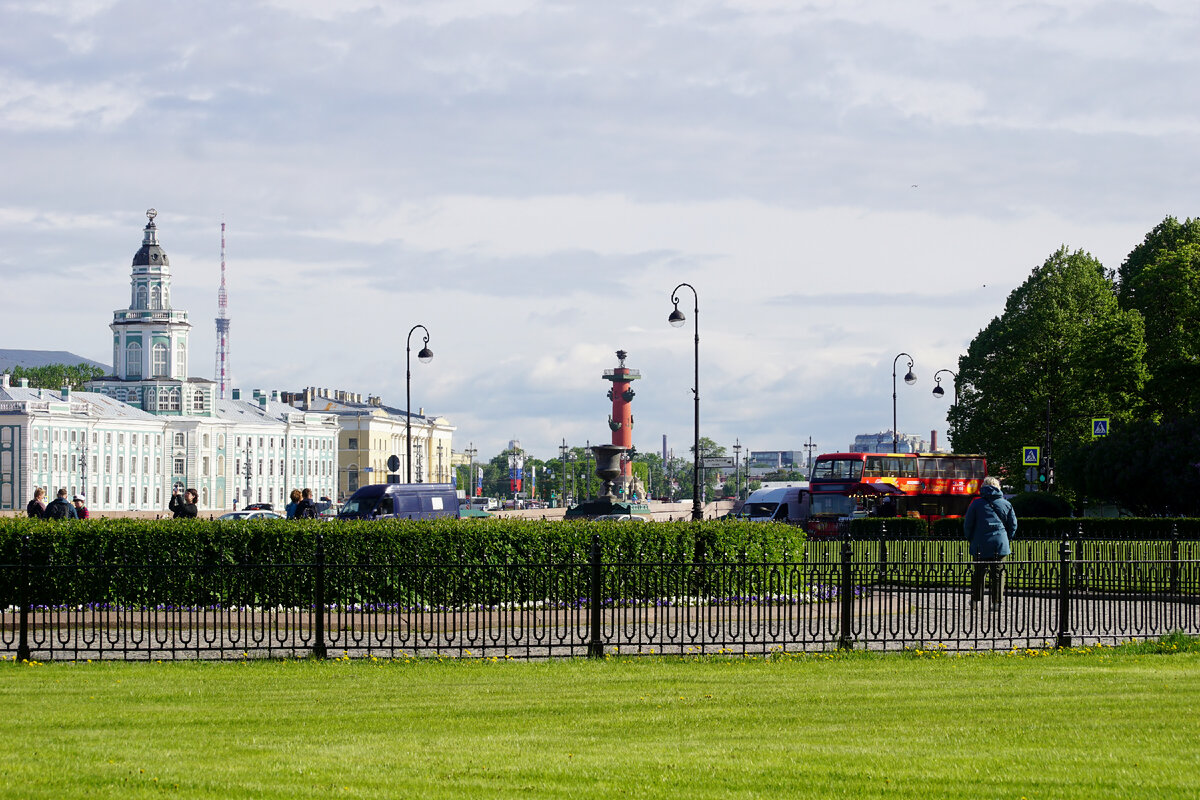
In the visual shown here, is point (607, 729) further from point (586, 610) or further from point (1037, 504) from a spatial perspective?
point (1037, 504)

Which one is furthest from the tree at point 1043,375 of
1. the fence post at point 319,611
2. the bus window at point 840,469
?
the fence post at point 319,611

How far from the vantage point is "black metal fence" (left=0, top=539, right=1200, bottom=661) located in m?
17.1

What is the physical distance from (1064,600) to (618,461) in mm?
49919

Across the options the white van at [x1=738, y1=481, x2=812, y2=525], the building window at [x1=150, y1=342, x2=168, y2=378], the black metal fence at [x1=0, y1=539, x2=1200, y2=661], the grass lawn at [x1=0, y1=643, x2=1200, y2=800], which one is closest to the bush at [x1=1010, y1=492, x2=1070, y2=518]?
the white van at [x1=738, y1=481, x2=812, y2=525]

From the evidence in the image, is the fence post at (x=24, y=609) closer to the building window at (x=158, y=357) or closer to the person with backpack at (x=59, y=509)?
the person with backpack at (x=59, y=509)

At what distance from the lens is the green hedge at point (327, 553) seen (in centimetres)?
1945

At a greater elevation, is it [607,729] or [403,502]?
[403,502]

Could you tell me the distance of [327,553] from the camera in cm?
2155

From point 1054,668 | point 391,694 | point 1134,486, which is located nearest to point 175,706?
point 391,694

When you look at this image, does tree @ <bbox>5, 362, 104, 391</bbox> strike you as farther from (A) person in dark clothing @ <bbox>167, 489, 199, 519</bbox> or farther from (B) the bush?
(A) person in dark clothing @ <bbox>167, 489, 199, 519</bbox>

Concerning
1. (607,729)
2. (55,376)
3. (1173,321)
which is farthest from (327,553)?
(55,376)

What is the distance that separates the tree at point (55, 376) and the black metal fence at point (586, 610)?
480 feet

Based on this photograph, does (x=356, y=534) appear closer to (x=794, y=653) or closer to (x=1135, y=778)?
(x=794, y=653)

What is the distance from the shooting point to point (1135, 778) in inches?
361
